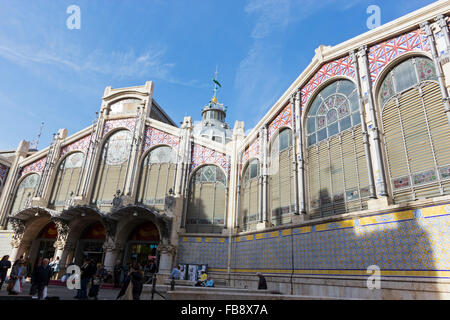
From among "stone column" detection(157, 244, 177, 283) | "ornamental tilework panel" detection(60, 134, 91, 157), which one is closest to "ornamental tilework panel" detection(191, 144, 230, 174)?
"stone column" detection(157, 244, 177, 283)

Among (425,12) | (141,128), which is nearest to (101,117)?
(141,128)

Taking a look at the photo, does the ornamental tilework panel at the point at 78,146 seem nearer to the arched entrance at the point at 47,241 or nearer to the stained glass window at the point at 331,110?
the arched entrance at the point at 47,241

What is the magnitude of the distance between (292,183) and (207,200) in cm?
844

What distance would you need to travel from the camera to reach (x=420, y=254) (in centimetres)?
1004

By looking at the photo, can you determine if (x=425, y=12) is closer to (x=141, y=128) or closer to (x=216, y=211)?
(x=216, y=211)

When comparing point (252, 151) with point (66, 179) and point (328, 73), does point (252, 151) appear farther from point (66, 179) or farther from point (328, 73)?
point (66, 179)

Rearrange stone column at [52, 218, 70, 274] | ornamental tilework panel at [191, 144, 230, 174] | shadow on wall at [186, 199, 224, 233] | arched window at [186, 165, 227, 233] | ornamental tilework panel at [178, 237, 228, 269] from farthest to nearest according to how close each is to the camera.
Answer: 1. ornamental tilework panel at [191, 144, 230, 174]
2. stone column at [52, 218, 70, 274]
3. arched window at [186, 165, 227, 233]
4. shadow on wall at [186, 199, 224, 233]
5. ornamental tilework panel at [178, 237, 228, 269]

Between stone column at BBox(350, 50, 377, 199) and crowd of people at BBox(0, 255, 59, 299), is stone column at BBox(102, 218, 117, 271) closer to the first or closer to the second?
crowd of people at BBox(0, 255, 59, 299)

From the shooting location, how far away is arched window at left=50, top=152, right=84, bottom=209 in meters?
26.3

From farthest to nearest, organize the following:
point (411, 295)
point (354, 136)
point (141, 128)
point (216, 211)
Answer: point (141, 128) → point (216, 211) → point (354, 136) → point (411, 295)

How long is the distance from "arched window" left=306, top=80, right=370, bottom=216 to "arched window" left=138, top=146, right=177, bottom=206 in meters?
12.4

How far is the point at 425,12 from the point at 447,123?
5.16m

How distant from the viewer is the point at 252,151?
21953mm
